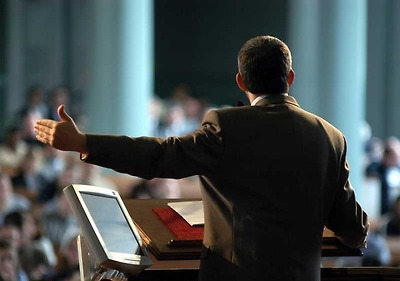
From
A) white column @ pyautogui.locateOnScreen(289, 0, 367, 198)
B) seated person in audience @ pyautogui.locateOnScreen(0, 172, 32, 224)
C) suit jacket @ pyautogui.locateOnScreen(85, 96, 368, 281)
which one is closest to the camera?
suit jacket @ pyautogui.locateOnScreen(85, 96, 368, 281)

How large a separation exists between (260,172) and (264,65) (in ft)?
0.77

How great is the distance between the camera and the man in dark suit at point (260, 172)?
245 centimetres

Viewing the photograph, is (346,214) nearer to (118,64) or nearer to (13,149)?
(118,64)

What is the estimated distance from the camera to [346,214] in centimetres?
262

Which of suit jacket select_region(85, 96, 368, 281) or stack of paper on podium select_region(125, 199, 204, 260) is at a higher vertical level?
suit jacket select_region(85, 96, 368, 281)

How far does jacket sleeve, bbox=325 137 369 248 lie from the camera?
8.59 feet

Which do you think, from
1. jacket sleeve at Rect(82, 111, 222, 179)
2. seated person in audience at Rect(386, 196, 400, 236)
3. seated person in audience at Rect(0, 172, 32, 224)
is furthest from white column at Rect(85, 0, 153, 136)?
jacket sleeve at Rect(82, 111, 222, 179)

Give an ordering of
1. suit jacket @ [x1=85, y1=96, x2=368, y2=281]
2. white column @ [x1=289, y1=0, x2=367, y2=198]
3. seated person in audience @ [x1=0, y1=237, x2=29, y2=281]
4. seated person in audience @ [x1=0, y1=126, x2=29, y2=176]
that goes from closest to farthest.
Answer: suit jacket @ [x1=85, y1=96, x2=368, y2=281]
seated person in audience @ [x1=0, y1=237, x2=29, y2=281]
white column @ [x1=289, y1=0, x2=367, y2=198]
seated person in audience @ [x1=0, y1=126, x2=29, y2=176]

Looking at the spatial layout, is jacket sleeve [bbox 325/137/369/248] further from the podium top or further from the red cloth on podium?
the red cloth on podium

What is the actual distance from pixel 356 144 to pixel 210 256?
7.46 metres

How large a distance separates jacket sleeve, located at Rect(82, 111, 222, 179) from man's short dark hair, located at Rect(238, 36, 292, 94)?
0.19 m

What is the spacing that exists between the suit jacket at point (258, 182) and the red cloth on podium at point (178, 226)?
0.10 meters

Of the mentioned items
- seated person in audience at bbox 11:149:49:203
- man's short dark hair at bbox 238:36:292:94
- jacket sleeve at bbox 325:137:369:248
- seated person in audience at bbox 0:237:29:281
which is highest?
man's short dark hair at bbox 238:36:292:94

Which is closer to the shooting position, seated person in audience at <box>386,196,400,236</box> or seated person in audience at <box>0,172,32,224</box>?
seated person in audience at <box>0,172,32,224</box>
